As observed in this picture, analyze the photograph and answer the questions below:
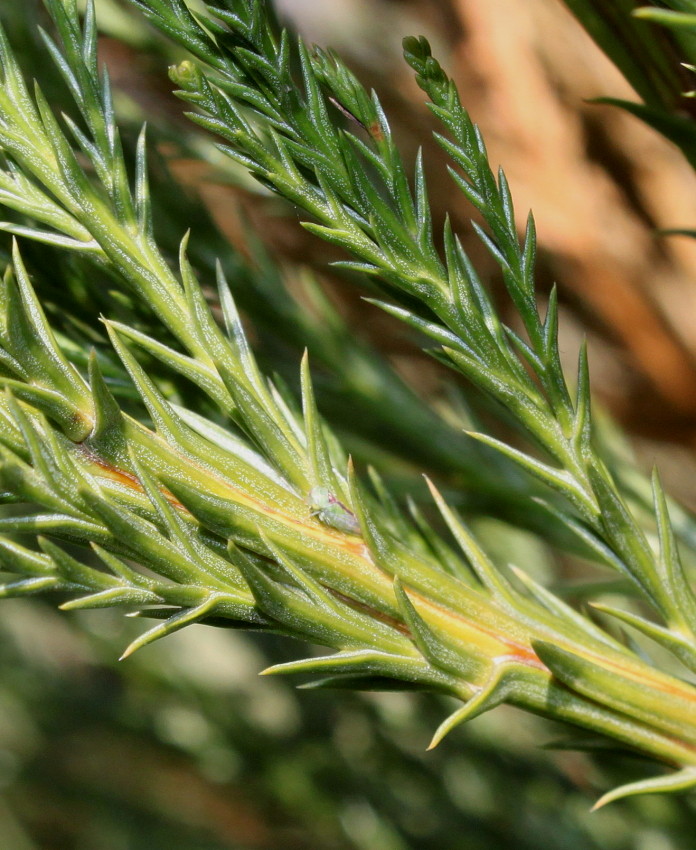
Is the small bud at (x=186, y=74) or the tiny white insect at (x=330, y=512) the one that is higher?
the small bud at (x=186, y=74)

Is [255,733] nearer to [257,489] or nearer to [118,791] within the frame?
[118,791]

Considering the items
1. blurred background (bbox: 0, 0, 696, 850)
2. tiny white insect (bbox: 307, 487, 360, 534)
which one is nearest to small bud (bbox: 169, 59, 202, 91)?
tiny white insect (bbox: 307, 487, 360, 534)

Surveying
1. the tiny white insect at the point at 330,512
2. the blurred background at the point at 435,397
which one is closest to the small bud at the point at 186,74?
the tiny white insect at the point at 330,512

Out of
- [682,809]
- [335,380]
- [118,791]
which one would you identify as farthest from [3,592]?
[118,791]

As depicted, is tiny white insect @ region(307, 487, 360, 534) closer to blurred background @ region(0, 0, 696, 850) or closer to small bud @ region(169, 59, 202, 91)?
small bud @ region(169, 59, 202, 91)

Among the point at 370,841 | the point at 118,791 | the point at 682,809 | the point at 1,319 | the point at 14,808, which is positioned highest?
the point at 1,319

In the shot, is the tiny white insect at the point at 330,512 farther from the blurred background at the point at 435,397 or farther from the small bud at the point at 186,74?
the blurred background at the point at 435,397
